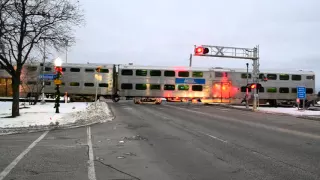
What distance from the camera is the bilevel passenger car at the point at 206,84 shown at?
1745 inches

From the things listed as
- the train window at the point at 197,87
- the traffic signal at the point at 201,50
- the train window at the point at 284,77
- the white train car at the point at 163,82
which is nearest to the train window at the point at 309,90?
the train window at the point at 284,77

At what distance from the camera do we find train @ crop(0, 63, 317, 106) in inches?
1726

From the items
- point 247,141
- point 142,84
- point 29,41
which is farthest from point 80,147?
point 142,84

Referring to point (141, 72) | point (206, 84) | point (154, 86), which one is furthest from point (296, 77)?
point (141, 72)

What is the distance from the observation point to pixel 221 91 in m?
46.1

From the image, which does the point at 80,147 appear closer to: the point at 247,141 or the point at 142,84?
the point at 247,141

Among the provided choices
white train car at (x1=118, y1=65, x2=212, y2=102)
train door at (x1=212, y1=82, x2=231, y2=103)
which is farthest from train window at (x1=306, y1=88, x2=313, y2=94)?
white train car at (x1=118, y1=65, x2=212, y2=102)

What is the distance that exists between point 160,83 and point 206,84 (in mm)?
5858

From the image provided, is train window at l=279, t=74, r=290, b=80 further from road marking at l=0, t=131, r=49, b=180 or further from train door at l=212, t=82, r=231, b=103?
road marking at l=0, t=131, r=49, b=180

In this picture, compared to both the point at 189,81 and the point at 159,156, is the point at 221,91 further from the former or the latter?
the point at 159,156

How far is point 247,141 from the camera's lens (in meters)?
12.7

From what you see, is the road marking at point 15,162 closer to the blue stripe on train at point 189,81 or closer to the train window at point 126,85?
the train window at point 126,85

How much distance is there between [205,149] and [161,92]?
33726 mm


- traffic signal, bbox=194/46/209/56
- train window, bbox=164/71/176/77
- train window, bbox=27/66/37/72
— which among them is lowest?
train window, bbox=164/71/176/77
